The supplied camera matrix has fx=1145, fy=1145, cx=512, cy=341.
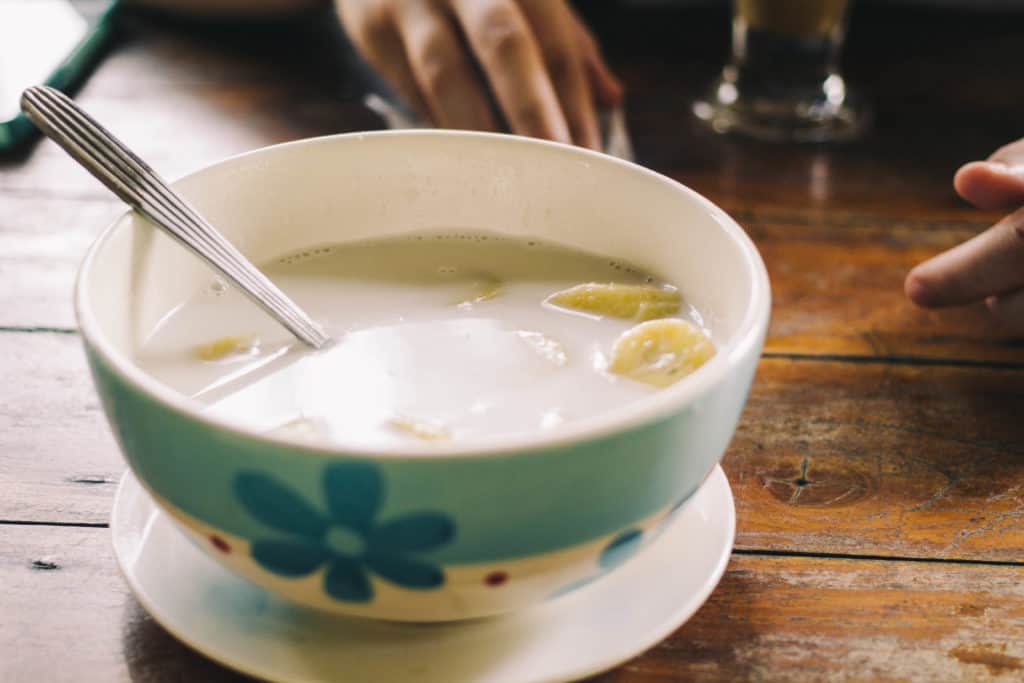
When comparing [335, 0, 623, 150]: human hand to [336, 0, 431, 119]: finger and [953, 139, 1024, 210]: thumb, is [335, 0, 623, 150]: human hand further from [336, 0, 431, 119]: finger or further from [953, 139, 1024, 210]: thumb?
[953, 139, 1024, 210]: thumb

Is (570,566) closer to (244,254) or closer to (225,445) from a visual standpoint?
(225,445)

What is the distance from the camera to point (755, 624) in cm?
56

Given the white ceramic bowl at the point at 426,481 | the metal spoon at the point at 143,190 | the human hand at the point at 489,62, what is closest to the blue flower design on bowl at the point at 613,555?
the white ceramic bowl at the point at 426,481

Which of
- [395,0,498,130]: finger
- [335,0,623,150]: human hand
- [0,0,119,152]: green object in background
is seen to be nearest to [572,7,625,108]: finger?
[335,0,623,150]: human hand

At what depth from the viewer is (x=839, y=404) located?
76 centimetres

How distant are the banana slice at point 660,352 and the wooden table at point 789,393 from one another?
0.12 metres

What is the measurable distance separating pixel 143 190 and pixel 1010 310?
2.08ft

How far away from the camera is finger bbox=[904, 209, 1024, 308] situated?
85cm

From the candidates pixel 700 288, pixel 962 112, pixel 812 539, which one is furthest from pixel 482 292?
pixel 962 112

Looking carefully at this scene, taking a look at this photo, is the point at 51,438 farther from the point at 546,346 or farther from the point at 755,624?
the point at 755,624

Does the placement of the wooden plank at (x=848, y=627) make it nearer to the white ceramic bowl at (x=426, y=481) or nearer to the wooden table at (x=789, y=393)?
the wooden table at (x=789, y=393)

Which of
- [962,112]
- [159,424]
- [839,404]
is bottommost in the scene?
[962,112]

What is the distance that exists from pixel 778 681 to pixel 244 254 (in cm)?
38

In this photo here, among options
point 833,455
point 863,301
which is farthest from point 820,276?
point 833,455
